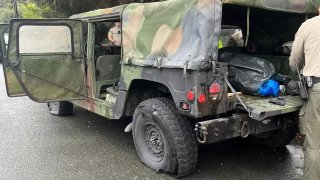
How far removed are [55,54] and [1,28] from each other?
0.88 m

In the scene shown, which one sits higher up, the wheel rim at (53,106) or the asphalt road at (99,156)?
the wheel rim at (53,106)

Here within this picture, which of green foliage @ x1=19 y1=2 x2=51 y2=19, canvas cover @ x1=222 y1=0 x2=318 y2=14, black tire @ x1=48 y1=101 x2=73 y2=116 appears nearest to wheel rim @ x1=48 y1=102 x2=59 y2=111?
black tire @ x1=48 y1=101 x2=73 y2=116

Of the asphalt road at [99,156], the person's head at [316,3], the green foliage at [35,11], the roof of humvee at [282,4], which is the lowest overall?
the asphalt road at [99,156]

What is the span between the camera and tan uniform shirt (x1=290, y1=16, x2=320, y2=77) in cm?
355

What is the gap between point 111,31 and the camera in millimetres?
5387

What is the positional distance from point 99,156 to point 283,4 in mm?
2959

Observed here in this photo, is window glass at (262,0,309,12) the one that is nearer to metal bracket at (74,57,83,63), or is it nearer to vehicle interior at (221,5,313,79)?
vehicle interior at (221,5,313,79)

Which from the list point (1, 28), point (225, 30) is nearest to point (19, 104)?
point (1, 28)

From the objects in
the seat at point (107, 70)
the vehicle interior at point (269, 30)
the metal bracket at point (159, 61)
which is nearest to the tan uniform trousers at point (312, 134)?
the vehicle interior at point (269, 30)

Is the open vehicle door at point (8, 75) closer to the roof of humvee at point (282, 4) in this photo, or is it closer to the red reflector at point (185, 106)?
the roof of humvee at point (282, 4)

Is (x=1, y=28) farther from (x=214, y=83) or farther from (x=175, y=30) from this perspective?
(x=214, y=83)

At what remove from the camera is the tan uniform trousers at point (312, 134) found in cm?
358

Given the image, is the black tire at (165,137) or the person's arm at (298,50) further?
the black tire at (165,137)

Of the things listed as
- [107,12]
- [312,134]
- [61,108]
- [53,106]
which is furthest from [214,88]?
[53,106]
